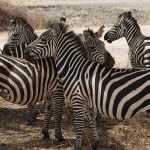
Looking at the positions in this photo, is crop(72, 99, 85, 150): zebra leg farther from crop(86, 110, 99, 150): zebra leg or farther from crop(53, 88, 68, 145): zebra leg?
crop(53, 88, 68, 145): zebra leg

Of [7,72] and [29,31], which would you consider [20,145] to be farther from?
[29,31]

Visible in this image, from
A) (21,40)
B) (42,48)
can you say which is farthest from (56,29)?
(21,40)

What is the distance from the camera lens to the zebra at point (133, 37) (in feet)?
36.9

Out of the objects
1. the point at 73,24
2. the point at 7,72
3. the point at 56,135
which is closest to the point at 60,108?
the point at 56,135

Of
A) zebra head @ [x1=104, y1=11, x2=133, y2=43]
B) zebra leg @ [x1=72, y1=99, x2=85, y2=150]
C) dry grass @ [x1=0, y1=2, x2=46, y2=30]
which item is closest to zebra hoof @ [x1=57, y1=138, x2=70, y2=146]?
zebra leg @ [x1=72, y1=99, x2=85, y2=150]

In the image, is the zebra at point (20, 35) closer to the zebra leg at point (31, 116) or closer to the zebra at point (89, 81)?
the zebra leg at point (31, 116)

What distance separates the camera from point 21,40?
1002 centimetres

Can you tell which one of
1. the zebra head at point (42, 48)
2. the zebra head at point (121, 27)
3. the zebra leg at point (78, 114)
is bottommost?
the zebra leg at point (78, 114)

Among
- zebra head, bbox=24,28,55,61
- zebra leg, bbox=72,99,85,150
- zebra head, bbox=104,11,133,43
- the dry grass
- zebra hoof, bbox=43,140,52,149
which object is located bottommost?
zebra hoof, bbox=43,140,52,149

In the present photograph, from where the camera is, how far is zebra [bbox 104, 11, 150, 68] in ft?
36.9

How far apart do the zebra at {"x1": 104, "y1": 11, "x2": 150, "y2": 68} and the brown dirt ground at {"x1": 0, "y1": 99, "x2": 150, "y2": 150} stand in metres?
1.91

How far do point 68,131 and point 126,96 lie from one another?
265cm

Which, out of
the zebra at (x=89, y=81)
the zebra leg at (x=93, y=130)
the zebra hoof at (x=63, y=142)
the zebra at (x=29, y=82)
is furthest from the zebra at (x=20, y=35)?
the zebra leg at (x=93, y=130)

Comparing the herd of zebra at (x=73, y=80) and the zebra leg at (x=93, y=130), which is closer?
the herd of zebra at (x=73, y=80)
